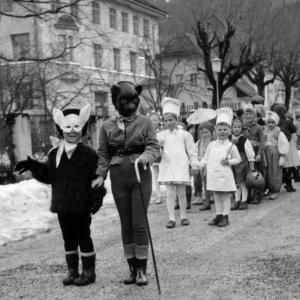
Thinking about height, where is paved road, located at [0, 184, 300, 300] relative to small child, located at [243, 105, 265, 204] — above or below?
below

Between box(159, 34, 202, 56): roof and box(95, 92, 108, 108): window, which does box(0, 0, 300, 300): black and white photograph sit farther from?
box(95, 92, 108, 108): window

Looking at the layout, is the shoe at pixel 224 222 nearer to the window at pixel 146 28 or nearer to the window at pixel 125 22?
the window at pixel 146 28

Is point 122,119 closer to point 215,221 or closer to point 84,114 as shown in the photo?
point 84,114

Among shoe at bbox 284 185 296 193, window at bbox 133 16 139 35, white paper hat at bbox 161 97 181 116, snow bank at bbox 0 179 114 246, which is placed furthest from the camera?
window at bbox 133 16 139 35

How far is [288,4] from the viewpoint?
29016mm

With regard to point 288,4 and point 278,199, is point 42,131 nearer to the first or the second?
point 278,199

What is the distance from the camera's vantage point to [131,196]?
5246mm

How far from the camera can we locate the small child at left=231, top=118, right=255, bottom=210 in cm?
1001

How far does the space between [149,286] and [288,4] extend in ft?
86.6

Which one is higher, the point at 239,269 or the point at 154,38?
the point at 154,38

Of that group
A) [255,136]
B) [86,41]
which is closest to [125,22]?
[86,41]

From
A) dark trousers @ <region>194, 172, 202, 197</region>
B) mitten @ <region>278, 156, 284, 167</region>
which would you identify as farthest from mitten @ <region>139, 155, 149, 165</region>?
mitten @ <region>278, 156, 284, 167</region>

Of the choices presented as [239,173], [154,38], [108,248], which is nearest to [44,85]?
[154,38]

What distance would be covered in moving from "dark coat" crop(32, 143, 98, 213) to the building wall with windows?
690 cm
